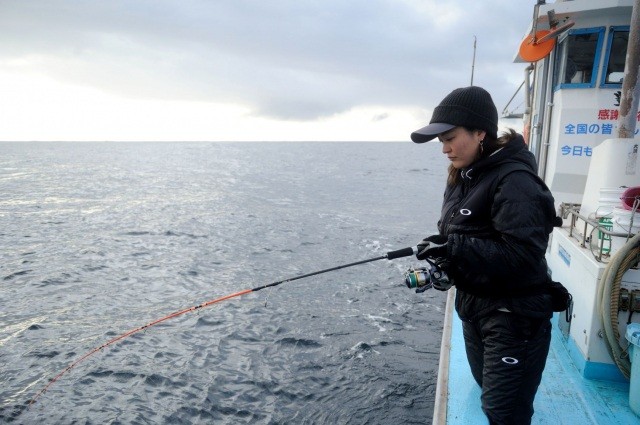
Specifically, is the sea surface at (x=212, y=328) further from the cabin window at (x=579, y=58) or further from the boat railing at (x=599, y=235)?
the cabin window at (x=579, y=58)

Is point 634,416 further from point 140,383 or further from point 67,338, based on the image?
point 67,338

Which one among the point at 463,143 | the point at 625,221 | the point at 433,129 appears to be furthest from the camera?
the point at 625,221

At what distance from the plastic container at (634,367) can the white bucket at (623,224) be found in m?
0.86

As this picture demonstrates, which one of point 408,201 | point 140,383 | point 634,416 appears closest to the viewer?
point 634,416

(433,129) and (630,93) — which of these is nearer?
(433,129)

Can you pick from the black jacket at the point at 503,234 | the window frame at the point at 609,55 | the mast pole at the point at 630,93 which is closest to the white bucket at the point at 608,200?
the mast pole at the point at 630,93

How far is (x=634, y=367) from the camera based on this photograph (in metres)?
4.20

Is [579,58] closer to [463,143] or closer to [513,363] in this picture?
[463,143]

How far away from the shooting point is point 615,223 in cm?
461

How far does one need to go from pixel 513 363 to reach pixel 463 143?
1533mm

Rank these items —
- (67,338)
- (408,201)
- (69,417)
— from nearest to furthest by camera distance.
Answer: (69,417)
(67,338)
(408,201)

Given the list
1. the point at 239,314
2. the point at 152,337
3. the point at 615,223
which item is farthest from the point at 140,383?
the point at 615,223

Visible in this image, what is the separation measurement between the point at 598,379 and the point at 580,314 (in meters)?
0.70

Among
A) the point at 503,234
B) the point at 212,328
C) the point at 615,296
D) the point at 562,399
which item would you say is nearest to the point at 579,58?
the point at 615,296
